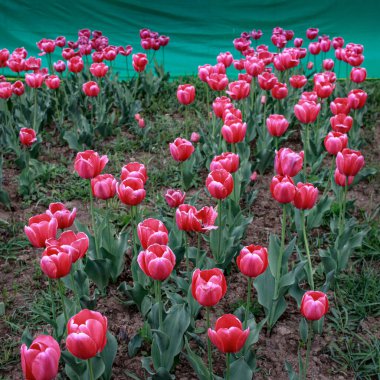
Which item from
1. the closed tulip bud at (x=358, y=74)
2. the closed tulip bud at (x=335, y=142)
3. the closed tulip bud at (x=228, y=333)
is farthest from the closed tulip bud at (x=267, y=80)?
the closed tulip bud at (x=228, y=333)

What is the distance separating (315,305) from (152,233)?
2.12ft

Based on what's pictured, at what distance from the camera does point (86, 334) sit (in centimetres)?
170

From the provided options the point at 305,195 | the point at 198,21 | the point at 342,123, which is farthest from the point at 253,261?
the point at 198,21

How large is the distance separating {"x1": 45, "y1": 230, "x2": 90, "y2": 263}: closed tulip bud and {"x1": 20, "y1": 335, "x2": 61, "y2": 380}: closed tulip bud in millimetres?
483

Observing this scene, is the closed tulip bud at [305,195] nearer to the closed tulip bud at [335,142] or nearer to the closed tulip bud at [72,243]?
the closed tulip bud at [335,142]

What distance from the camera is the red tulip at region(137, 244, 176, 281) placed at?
2.04 metres

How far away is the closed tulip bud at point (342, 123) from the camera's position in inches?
133

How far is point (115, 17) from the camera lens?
7.02 m

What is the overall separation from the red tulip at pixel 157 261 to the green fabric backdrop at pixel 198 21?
203 inches

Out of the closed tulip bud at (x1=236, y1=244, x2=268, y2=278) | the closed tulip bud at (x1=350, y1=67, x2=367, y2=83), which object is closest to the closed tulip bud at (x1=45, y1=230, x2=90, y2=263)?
the closed tulip bud at (x1=236, y1=244, x2=268, y2=278)

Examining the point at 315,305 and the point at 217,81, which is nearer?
the point at 315,305

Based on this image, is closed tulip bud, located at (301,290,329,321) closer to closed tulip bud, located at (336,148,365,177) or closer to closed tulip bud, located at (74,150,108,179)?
closed tulip bud, located at (336,148,365,177)

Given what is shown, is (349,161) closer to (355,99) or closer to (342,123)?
(342,123)

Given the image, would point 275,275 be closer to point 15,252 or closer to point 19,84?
point 15,252
